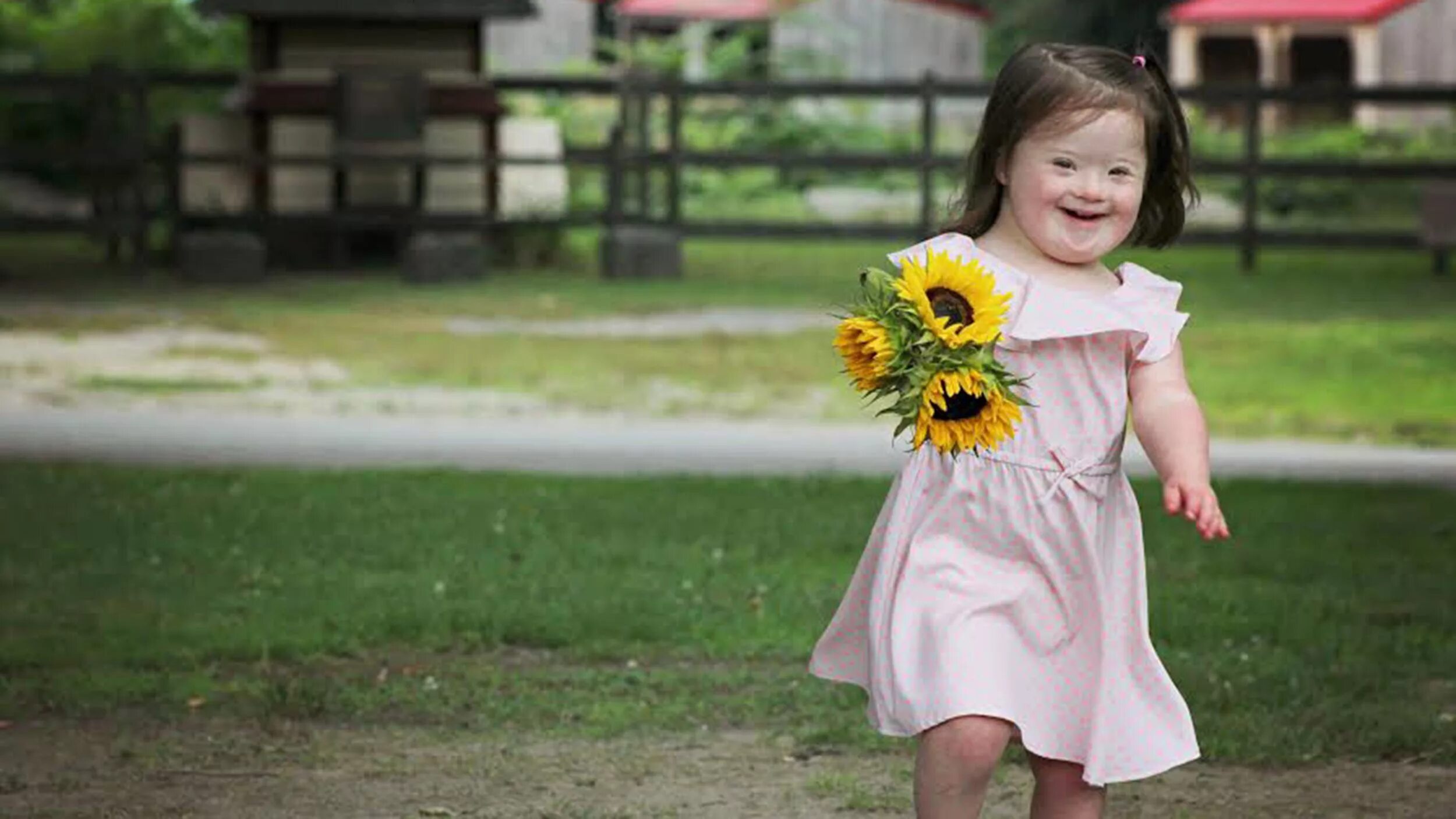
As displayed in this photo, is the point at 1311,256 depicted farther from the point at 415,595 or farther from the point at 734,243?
the point at 415,595

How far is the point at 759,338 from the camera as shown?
16047 mm

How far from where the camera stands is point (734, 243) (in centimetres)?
2588

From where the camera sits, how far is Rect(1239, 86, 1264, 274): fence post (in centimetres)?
2161

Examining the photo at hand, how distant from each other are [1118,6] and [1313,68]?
150 inches

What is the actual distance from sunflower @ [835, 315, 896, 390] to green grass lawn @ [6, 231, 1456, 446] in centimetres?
768

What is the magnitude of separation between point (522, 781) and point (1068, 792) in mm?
1683

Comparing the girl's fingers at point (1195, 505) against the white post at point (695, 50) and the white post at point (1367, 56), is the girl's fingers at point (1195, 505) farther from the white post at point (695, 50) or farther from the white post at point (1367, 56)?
the white post at point (1367, 56)

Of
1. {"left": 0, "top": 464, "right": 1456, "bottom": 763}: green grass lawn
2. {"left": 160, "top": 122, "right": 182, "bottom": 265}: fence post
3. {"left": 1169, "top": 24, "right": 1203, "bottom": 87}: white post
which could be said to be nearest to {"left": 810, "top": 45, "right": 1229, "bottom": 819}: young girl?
{"left": 0, "top": 464, "right": 1456, "bottom": 763}: green grass lawn

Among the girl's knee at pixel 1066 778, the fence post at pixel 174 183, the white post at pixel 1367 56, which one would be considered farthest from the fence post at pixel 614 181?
the white post at pixel 1367 56

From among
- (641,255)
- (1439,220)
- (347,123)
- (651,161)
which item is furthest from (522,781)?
→ (1439,220)

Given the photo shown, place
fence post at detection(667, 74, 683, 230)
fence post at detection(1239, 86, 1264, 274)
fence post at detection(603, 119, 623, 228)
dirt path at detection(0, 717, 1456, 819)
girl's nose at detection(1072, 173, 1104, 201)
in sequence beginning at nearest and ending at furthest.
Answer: girl's nose at detection(1072, 173, 1104, 201), dirt path at detection(0, 717, 1456, 819), fence post at detection(603, 119, 623, 228), fence post at detection(667, 74, 683, 230), fence post at detection(1239, 86, 1264, 274)

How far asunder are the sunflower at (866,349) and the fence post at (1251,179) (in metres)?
17.3

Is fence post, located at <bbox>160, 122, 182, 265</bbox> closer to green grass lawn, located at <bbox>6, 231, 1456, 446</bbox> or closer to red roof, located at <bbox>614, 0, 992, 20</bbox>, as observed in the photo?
green grass lawn, located at <bbox>6, 231, 1456, 446</bbox>

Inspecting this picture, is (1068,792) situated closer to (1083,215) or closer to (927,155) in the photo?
(1083,215)
